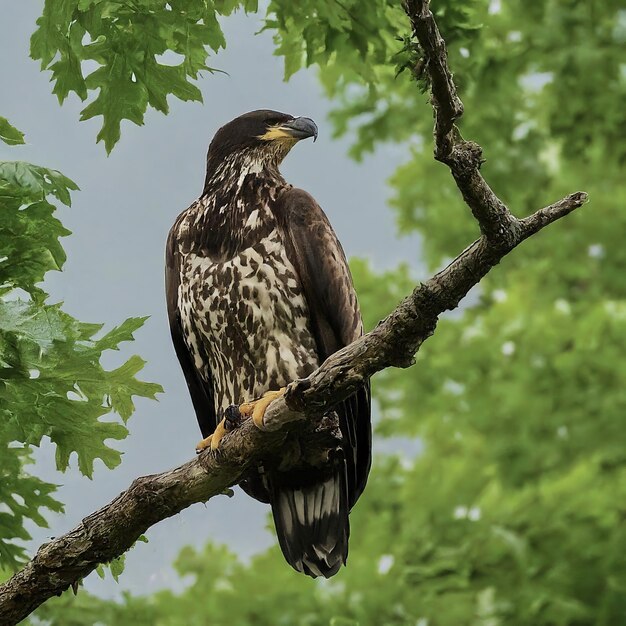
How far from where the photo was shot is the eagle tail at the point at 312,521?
4.12m

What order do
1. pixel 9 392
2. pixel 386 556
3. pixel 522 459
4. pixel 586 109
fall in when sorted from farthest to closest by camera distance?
pixel 586 109 < pixel 522 459 < pixel 386 556 < pixel 9 392

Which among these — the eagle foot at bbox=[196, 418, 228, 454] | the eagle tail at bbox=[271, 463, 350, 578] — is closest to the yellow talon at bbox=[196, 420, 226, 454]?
the eagle foot at bbox=[196, 418, 228, 454]

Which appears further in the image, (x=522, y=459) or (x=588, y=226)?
(x=588, y=226)

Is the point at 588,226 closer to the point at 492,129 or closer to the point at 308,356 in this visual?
the point at 492,129

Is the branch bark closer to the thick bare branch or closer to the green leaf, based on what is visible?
the thick bare branch

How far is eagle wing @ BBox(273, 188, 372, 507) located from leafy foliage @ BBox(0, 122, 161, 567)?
34.0 inches

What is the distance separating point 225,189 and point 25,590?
6.18 feet

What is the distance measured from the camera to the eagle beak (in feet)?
15.1


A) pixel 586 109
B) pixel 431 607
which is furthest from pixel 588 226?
pixel 431 607

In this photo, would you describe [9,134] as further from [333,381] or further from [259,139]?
[259,139]

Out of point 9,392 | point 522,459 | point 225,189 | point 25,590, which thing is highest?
point 522,459

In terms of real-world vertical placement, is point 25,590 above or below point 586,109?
below

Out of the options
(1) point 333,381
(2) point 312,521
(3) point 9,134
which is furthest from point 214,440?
(3) point 9,134

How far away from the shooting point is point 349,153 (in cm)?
1053
